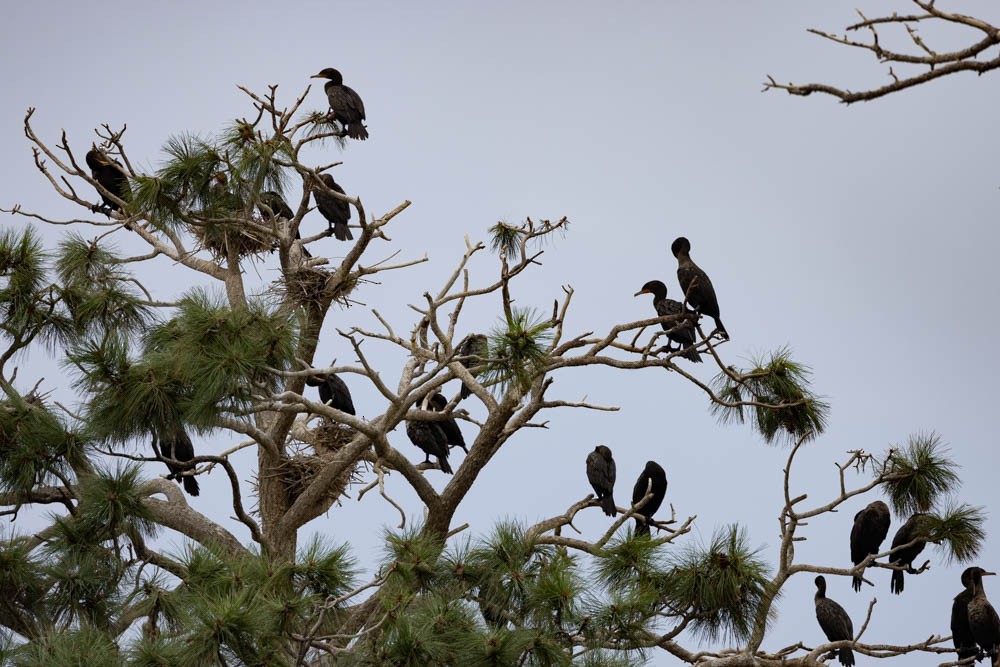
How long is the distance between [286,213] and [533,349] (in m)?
3.21

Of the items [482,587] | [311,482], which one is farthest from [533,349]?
[311,482]

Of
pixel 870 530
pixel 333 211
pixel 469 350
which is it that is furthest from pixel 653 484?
pixel 333 211

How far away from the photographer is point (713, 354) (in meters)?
5.61

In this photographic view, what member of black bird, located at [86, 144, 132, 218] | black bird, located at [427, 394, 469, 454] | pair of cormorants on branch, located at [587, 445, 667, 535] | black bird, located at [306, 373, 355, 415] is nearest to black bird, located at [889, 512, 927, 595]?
pair of cormorants on branch, located at [587, 445, 667, 535]

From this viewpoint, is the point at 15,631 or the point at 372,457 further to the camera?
the point at 372,457

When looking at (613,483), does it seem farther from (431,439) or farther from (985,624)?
(985,624)

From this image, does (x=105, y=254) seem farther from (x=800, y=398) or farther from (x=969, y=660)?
(x=969, y=660)

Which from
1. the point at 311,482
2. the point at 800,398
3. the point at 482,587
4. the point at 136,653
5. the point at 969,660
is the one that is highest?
the point at 800,398

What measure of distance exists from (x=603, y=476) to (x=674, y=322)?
0.97 m

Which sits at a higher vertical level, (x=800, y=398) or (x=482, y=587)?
(x=800, y=398)

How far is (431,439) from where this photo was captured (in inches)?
284

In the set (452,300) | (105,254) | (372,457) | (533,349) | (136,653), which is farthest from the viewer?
(372,457)

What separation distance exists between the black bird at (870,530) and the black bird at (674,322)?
1.26m

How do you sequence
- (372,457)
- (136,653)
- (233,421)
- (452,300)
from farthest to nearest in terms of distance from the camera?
1. (372,457)
2. (452,300)
3. (233,421)
4. (136,653)
